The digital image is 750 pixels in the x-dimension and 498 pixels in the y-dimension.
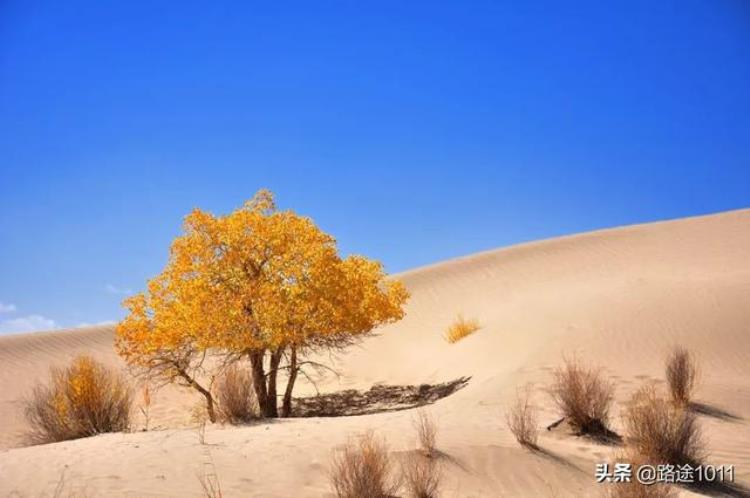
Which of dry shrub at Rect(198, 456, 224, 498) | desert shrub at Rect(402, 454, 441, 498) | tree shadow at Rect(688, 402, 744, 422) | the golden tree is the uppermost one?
the golden tree

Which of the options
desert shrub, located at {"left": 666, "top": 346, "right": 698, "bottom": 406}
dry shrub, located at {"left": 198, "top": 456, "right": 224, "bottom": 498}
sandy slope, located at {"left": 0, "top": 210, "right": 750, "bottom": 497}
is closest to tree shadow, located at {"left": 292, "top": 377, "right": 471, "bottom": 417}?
sandy slope, located at {"left": 0, "top": 210, "right": 750, "bottom": 497}

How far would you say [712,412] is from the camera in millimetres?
11156

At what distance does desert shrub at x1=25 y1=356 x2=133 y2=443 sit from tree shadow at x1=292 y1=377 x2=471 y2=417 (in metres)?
5.05

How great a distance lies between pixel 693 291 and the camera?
19.2 meters

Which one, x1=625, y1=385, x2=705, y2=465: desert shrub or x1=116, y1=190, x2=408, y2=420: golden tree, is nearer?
x1=625, y1=385, x2=705, y2=465: desert shrub

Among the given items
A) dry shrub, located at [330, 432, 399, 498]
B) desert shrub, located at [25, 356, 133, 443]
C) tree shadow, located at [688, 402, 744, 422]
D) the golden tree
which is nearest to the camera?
dry shrub, located at [330, 432, 399, 498]

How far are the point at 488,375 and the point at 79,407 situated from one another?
9582mm

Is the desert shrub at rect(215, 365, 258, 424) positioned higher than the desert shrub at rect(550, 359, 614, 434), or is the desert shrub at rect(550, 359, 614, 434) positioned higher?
the desert shrub at rect(215, 365, 258, 424)

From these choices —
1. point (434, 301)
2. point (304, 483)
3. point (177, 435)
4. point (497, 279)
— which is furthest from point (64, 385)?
point (497, 279)

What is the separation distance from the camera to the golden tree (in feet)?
39.2

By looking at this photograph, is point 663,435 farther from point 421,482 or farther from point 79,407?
point 79,407

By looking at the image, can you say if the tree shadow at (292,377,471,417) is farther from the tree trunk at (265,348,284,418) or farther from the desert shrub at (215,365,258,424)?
the desert shrub at (215,365,258,424)

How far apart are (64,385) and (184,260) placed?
3.34m

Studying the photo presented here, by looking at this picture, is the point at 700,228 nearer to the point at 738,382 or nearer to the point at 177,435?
the point at 738,382
